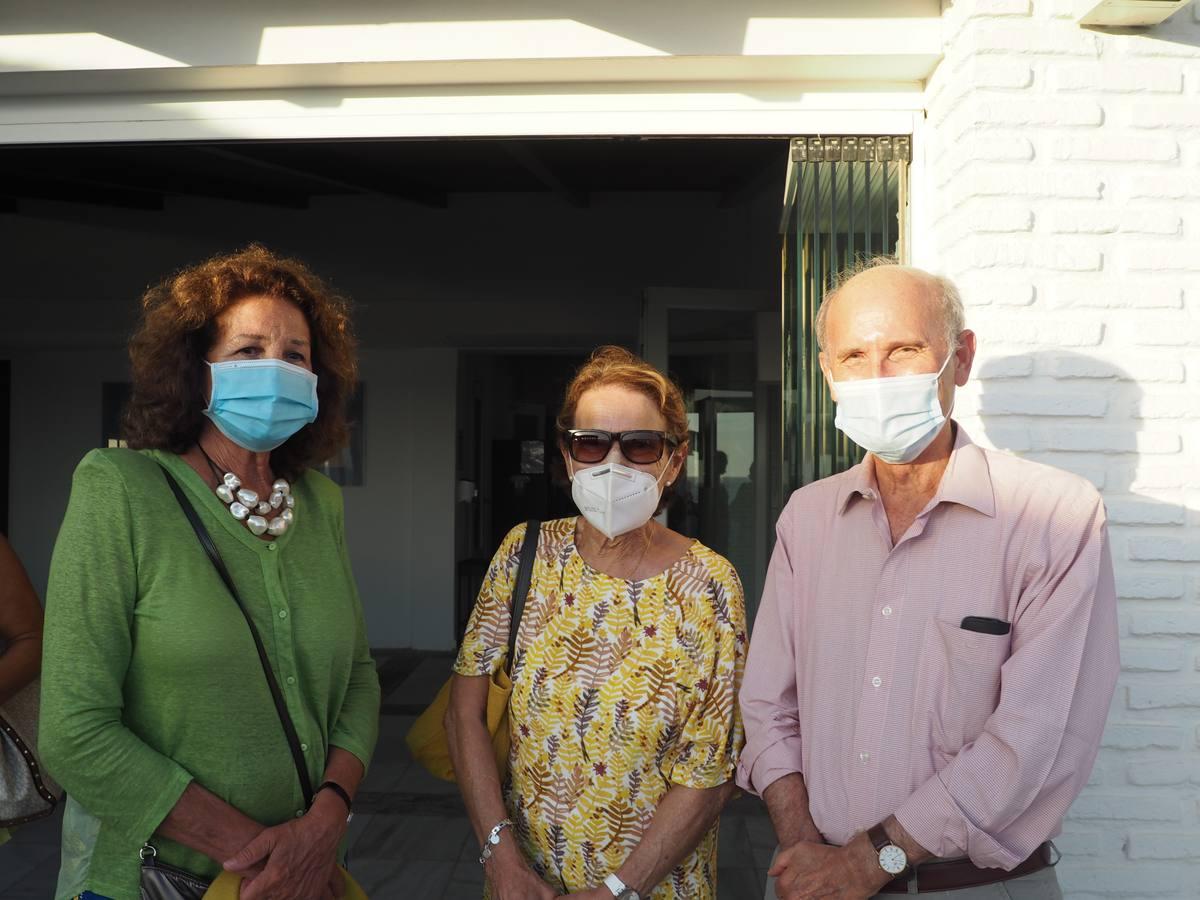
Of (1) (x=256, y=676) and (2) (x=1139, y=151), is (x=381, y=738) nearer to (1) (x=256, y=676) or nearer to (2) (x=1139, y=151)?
(1) (x=256, y=676)

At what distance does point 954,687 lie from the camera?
1.60 m

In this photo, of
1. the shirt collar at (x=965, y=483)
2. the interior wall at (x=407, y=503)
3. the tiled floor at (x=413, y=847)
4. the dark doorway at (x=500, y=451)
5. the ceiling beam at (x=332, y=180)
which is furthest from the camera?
the dark doorway at (x=500, y=451)

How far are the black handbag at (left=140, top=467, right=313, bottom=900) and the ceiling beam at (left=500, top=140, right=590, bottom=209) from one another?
370cm

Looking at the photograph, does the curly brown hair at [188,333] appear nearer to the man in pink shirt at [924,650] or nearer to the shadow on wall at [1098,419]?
the man in pink shirt at [924,650]

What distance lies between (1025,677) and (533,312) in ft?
21.7

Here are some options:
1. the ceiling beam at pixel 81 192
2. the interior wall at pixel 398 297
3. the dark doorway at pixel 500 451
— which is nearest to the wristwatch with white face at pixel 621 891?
the interior wall at pixel 398 297

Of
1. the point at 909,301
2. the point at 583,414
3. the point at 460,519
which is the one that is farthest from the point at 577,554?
the point at 460,519

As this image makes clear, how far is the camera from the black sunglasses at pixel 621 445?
2059 millimetres

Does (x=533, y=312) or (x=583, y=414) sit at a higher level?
(x=533, y=312)

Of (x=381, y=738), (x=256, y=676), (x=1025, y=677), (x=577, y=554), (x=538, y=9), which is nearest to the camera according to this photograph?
(x=1025, y=677)

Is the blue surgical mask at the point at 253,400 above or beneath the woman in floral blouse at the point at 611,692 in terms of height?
above

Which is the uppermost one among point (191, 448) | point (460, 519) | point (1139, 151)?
point (1139, 151)

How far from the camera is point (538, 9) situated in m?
2.59

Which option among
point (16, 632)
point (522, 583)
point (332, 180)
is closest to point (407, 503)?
point (332, 180)
